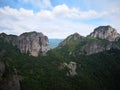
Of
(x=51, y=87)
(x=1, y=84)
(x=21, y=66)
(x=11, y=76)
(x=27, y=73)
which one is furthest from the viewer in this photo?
(x=21, y=66)

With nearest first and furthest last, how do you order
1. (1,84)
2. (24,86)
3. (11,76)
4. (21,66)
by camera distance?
(1,84), (11,76), (24,86), (21,66)

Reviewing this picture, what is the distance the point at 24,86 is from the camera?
14850 cm

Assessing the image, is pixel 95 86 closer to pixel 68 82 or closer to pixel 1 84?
pixel 68 82

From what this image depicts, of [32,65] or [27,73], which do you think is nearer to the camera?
[27,73]

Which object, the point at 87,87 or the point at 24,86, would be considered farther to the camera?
the point at 87,87

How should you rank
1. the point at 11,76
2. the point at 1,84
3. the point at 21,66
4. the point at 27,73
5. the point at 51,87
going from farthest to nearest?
1. the point at 21,66
2. the point at 27,73
3. the point at 51,87
4. the point at 11,76
5. the point at 1,84

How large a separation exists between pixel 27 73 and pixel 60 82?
31.4 meters

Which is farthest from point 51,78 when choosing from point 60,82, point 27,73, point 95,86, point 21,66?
point 95,86

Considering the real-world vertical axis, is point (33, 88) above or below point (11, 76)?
below

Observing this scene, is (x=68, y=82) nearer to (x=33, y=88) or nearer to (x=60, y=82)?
(x=60, y=82)

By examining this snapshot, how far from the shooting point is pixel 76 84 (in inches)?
7362

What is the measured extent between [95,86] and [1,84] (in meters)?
112

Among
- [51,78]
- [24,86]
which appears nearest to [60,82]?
[51,78]

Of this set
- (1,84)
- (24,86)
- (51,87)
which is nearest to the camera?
(1,84)
